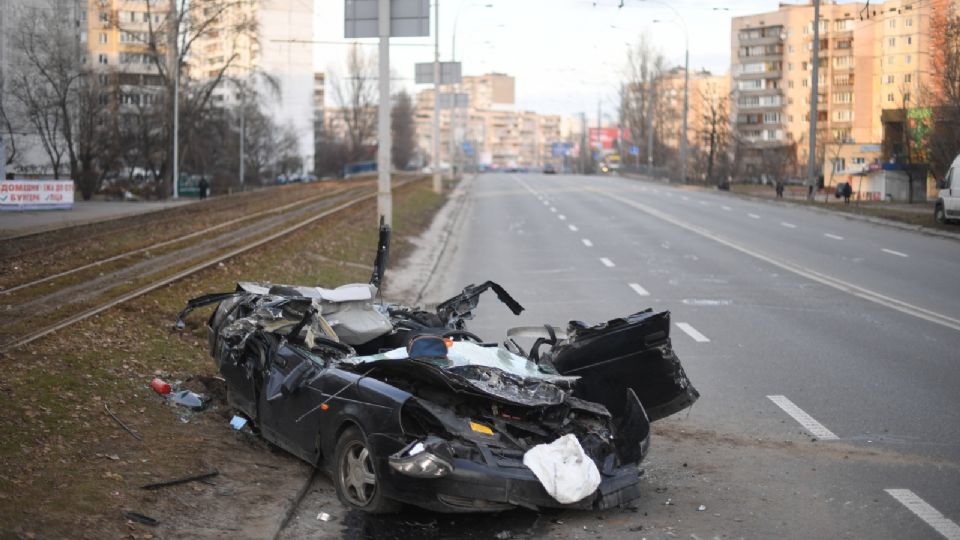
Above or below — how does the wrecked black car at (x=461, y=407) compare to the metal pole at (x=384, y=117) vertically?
below

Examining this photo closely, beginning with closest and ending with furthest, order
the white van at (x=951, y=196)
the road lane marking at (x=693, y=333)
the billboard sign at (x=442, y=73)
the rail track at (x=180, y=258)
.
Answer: the rail track at (x=180, y=258) → the road lane marking at (x=693, y=333) → the white van at (x=951, y=196) → the billboard sign at (x=442, y=73)

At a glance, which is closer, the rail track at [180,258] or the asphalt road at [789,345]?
the asphalt road at [789,345]

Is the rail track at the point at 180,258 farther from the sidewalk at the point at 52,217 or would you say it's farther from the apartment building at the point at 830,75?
the apartment building at the point at 830,75

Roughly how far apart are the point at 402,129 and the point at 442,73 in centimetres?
8691

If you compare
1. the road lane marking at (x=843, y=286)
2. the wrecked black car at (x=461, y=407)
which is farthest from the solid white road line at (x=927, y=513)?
the road lane marking at (x=843, y=286)

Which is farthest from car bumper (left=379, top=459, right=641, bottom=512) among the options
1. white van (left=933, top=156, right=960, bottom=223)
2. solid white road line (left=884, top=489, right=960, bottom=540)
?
white van (left=933, top=156, right=960, bottom=223)

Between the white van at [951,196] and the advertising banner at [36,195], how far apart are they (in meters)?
29.2

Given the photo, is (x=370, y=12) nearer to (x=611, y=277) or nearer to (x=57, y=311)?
(x=611, y=277)

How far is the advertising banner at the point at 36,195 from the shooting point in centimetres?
3303

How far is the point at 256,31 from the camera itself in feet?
185

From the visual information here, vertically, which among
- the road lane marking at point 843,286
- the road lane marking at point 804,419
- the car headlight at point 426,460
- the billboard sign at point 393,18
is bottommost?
the road lane marking at point 804,419

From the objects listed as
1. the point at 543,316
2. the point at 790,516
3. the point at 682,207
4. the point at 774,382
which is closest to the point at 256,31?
the point at 682,207

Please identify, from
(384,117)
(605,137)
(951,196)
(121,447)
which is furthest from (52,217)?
(605,137)

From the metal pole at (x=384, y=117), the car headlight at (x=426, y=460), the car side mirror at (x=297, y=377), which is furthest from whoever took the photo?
the metal pole at (x=384, y=117)
